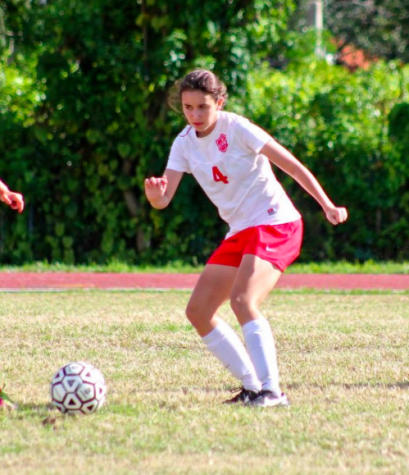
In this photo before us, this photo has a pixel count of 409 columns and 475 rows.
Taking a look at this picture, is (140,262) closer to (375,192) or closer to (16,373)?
(375,192)

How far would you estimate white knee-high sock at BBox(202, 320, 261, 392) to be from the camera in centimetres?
520

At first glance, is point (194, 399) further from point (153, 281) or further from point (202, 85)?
point (153, 281)

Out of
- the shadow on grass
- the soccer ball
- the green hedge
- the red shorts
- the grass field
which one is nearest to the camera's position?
the grass field

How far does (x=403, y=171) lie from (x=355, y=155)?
0.84 meters

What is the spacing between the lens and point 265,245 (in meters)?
5.11

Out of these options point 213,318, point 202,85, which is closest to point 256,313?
point 213,318

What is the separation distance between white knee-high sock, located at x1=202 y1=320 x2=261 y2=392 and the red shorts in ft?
A: 1.33

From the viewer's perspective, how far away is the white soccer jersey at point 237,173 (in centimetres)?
514

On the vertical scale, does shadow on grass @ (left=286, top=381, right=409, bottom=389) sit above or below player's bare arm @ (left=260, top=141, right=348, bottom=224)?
below

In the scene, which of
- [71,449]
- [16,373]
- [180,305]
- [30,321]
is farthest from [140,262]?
[71,449]

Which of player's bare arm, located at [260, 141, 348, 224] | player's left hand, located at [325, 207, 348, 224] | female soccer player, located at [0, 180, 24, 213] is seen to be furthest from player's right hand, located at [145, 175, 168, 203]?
player's left hand, located at [325, 207, 348, 224]

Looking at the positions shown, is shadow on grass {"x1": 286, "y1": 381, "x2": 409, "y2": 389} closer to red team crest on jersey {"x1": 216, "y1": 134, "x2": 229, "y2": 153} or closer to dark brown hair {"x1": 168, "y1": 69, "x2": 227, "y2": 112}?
red team crest on jersey {"x1": 216, "y1": 134, "x2": 229, "y2": 153}

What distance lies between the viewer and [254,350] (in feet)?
16.6

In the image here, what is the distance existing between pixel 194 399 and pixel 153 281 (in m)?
7.76
